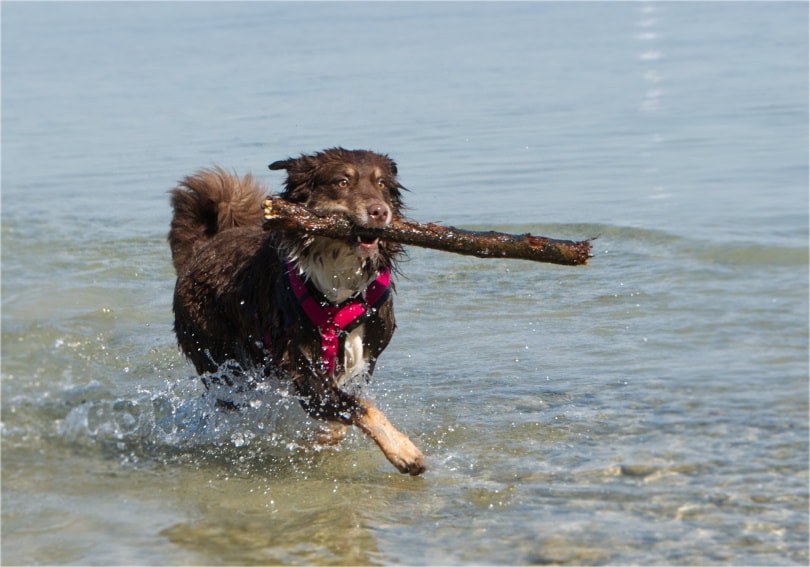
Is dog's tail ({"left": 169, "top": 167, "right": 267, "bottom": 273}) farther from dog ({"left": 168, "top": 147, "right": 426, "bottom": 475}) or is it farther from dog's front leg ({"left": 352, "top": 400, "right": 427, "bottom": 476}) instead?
dog's front leg ({"left": 352, "top": 400, "right": 427, "bottom": 476})

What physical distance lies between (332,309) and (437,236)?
0.76 metres

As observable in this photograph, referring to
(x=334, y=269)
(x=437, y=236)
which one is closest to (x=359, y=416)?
(x=334, y=269)

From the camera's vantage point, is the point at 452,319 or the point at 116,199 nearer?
the point at 452,319

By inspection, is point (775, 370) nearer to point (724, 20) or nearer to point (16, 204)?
point (16, 204)

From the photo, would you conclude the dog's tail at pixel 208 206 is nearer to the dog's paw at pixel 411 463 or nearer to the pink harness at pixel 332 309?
the pink harness at pixel 332 309

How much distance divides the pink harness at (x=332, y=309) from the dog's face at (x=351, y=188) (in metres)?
0.25

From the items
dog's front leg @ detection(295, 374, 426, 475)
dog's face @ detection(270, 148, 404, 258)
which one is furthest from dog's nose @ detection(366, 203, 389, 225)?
dog's front leg @ detection(295, 374, 426, 475)

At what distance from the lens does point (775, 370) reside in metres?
7.15

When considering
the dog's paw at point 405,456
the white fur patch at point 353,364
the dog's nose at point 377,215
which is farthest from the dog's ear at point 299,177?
the dog's paw at point 405,456

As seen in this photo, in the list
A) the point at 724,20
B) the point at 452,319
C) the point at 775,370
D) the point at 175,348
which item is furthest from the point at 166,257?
the point at 724,20

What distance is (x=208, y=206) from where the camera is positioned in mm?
7457

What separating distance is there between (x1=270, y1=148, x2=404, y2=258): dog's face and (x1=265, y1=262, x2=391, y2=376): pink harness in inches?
9.7

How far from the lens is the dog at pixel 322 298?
19.8ft

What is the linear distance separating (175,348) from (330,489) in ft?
10.4
